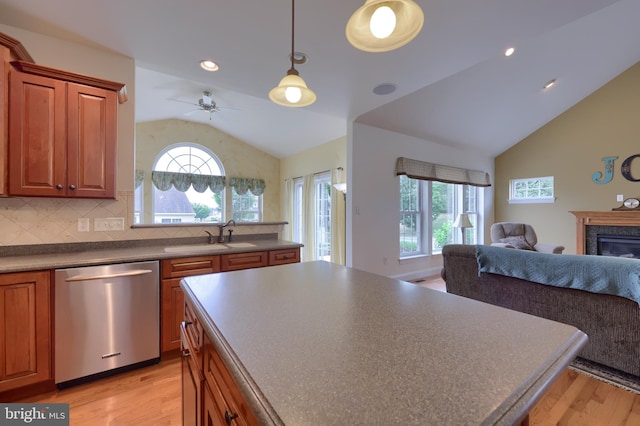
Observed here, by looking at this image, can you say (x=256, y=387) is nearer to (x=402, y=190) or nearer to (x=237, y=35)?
(x=237, y=35)

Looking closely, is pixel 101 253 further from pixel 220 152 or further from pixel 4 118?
pixel 220 152

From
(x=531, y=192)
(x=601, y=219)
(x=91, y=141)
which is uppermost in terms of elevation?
(x=91, y=141)

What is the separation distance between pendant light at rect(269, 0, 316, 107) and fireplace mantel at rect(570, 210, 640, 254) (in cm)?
576

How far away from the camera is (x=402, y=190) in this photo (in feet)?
15.9

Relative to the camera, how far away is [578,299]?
198 centimetres

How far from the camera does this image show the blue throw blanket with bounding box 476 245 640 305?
175 centimetres

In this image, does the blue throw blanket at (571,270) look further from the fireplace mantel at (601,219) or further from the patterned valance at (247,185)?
the patterned valance at (247,185)

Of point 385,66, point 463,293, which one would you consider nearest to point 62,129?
point 385,66

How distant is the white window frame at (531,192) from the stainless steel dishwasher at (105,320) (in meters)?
6.91

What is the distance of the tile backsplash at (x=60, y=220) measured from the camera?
2055 millimetres

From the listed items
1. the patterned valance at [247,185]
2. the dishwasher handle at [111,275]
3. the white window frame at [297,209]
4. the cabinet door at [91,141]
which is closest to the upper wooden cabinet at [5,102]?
the cabinet door at [91,141]

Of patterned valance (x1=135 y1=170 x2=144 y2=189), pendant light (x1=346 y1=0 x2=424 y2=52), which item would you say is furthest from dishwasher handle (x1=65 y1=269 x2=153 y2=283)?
patterned valance (x1=135 y1=170 x2=144 y2=189)

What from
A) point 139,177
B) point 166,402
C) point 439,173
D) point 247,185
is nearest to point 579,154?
point 439,173

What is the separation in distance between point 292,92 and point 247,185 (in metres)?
5.42
